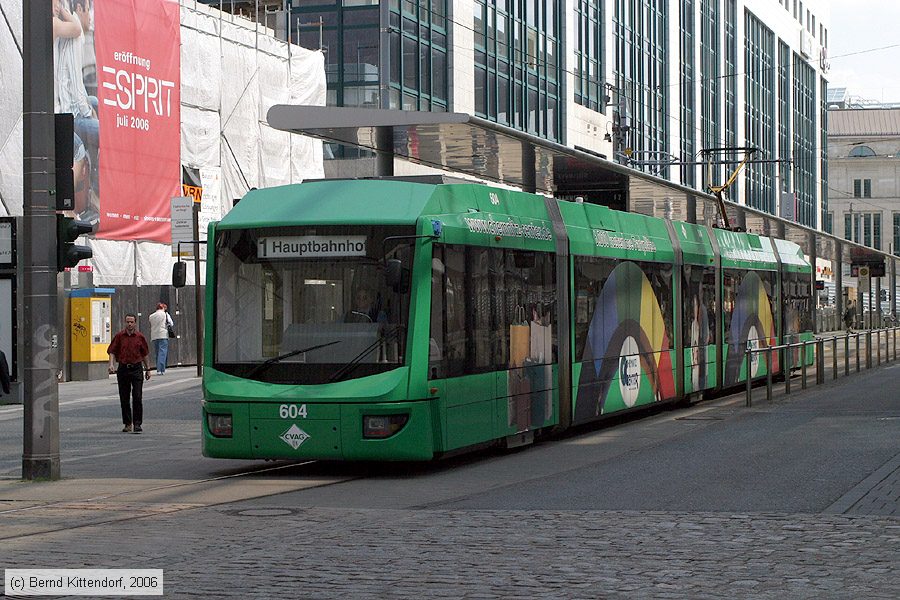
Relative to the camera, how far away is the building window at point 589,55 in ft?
181

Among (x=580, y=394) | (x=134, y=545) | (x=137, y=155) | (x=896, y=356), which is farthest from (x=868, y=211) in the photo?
(x=134, y=545)

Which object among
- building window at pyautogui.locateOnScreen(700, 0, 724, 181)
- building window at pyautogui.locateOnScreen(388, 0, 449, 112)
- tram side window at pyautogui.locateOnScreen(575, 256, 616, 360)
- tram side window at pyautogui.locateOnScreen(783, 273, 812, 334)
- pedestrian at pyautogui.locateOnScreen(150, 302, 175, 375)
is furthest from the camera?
building window at pyautogui.locateOnScreen(700, 0, 724, 181)

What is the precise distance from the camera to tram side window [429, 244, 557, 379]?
1418 centimetres

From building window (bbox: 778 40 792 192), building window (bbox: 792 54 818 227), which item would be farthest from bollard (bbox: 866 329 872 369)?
building window (bbox: 792 54 818 227)

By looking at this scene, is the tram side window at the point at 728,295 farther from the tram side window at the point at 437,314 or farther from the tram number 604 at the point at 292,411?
the tram number 604 at the point at 292,411

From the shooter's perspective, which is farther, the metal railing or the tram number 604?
the metal railing

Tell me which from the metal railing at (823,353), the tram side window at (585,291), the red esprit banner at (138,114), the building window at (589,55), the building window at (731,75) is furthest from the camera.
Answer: the building window at (731,75)

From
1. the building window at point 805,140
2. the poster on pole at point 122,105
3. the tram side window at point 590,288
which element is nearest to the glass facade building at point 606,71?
the building window at point 805,140

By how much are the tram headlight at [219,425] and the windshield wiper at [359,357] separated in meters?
1.13

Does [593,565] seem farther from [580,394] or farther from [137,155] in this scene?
[137,155]

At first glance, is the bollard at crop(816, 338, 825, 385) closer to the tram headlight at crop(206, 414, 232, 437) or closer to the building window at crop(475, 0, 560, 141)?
the tram headlight at crop(206, 414, 232, 437)

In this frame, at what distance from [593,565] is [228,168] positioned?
3236 cm

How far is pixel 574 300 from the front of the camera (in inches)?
701

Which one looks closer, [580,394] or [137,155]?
[580,394]
